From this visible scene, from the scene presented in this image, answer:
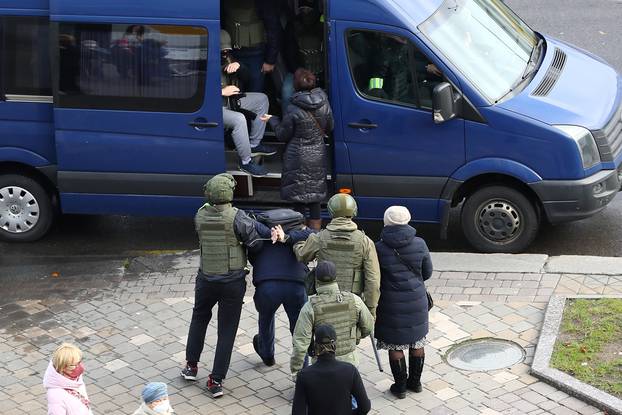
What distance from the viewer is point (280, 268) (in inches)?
353

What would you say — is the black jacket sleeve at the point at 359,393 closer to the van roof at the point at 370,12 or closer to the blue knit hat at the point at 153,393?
the blue knit hat at the point at 153,393

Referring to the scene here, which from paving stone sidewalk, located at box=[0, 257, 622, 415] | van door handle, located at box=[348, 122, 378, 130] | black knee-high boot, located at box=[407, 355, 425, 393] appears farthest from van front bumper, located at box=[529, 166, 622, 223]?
black knee-high boot, located at box=[407, 355, 425, 393]

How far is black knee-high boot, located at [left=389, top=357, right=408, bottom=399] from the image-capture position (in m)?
8.98

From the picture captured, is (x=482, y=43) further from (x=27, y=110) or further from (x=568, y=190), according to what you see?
(x=27, y=110)

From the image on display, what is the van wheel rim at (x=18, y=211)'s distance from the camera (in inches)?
479

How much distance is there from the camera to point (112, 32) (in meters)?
11.6

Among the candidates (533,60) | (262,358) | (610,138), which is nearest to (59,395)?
(262,358)

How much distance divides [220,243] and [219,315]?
557mm

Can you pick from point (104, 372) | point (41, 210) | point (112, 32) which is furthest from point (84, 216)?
point (104, 372)

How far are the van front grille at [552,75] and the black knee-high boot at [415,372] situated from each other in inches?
134

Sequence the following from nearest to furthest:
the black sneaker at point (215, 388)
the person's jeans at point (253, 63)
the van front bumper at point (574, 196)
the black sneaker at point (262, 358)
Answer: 1. the black sneaker at point (215, 388)
2. the black sneaker at point (262, 358)
3. the van front bumper at point (574, 196)
4. the person's jeans at point (253, 63)

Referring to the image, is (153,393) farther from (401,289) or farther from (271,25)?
(271,25)

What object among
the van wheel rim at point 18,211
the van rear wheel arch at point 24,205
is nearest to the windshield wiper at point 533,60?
the van rear wheel arch at point 24,205

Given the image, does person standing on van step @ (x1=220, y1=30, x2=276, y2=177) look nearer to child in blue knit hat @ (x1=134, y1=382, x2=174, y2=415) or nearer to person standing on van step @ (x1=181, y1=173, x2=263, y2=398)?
person standing on van step @ (x1=181, y1=173, x2=263, y2=398)
